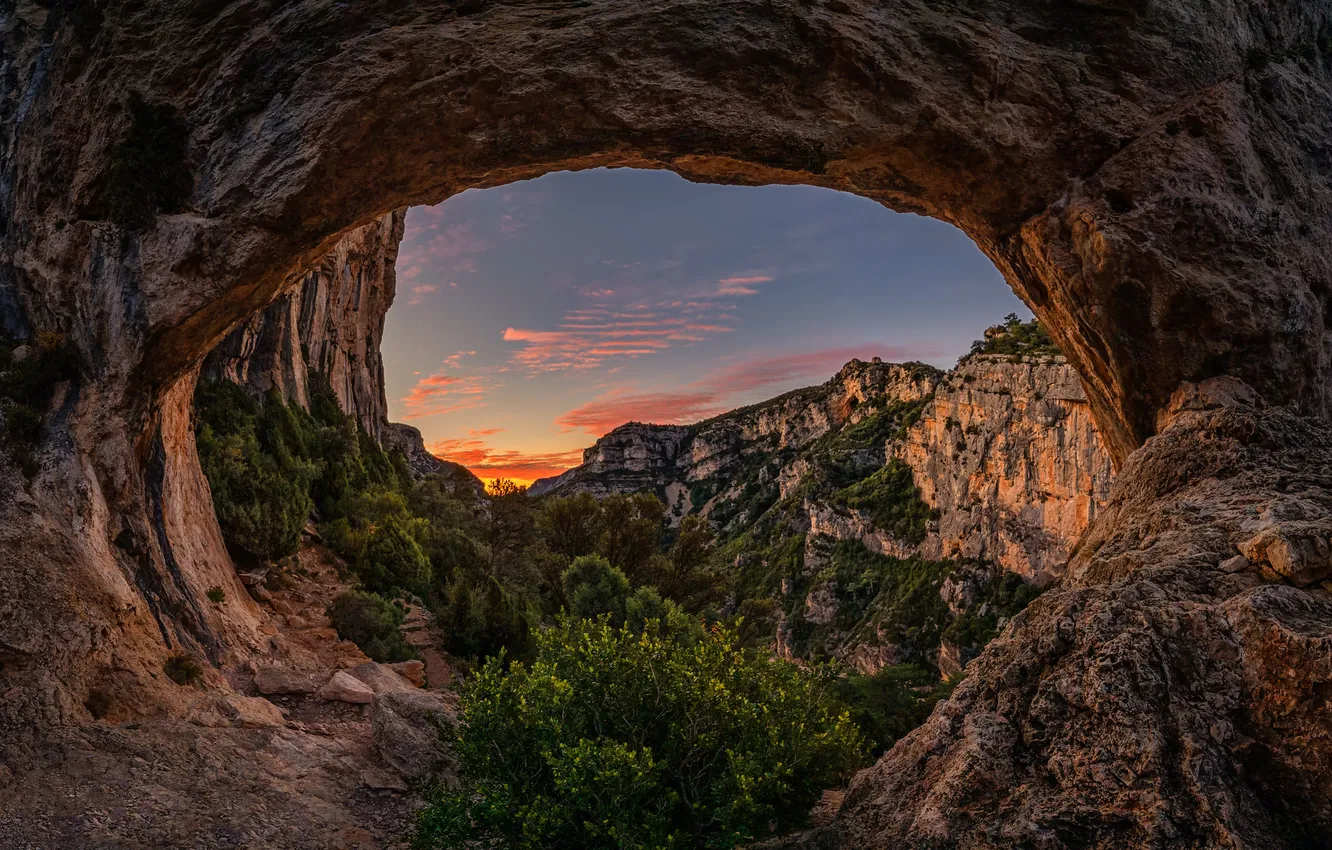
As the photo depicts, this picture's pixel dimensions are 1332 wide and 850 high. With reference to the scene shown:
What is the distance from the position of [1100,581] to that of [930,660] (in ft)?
205

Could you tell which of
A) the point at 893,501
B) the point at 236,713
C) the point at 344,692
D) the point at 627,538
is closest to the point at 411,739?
the point at 344,692

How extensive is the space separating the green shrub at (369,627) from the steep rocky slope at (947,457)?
25.9 meters

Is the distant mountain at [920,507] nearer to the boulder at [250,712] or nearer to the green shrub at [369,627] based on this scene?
the green shrub at [369,627]

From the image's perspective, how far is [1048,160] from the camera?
1002 cm

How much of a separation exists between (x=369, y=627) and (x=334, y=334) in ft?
73.0

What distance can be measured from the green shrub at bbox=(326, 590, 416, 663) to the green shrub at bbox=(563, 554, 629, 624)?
18.5ft

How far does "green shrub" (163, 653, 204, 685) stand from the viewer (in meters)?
10.7

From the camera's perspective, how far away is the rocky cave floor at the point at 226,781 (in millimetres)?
7727

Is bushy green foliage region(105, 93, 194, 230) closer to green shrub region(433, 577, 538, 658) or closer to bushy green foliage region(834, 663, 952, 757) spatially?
green shrub region(433, 577, 538, 658)

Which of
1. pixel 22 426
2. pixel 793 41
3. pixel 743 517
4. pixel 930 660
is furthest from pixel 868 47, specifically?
pixel 743 517

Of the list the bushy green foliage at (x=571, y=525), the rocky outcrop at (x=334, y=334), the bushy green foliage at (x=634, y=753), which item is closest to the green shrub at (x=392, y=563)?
the rocky outcrop at (x=334, y=334)

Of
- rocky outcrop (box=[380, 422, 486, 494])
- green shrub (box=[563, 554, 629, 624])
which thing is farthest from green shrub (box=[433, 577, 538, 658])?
rocky outcrop (box=[380, 422, 486, 494])

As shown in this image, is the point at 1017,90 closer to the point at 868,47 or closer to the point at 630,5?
the point at 868,47

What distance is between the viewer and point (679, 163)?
1120 centimetres
